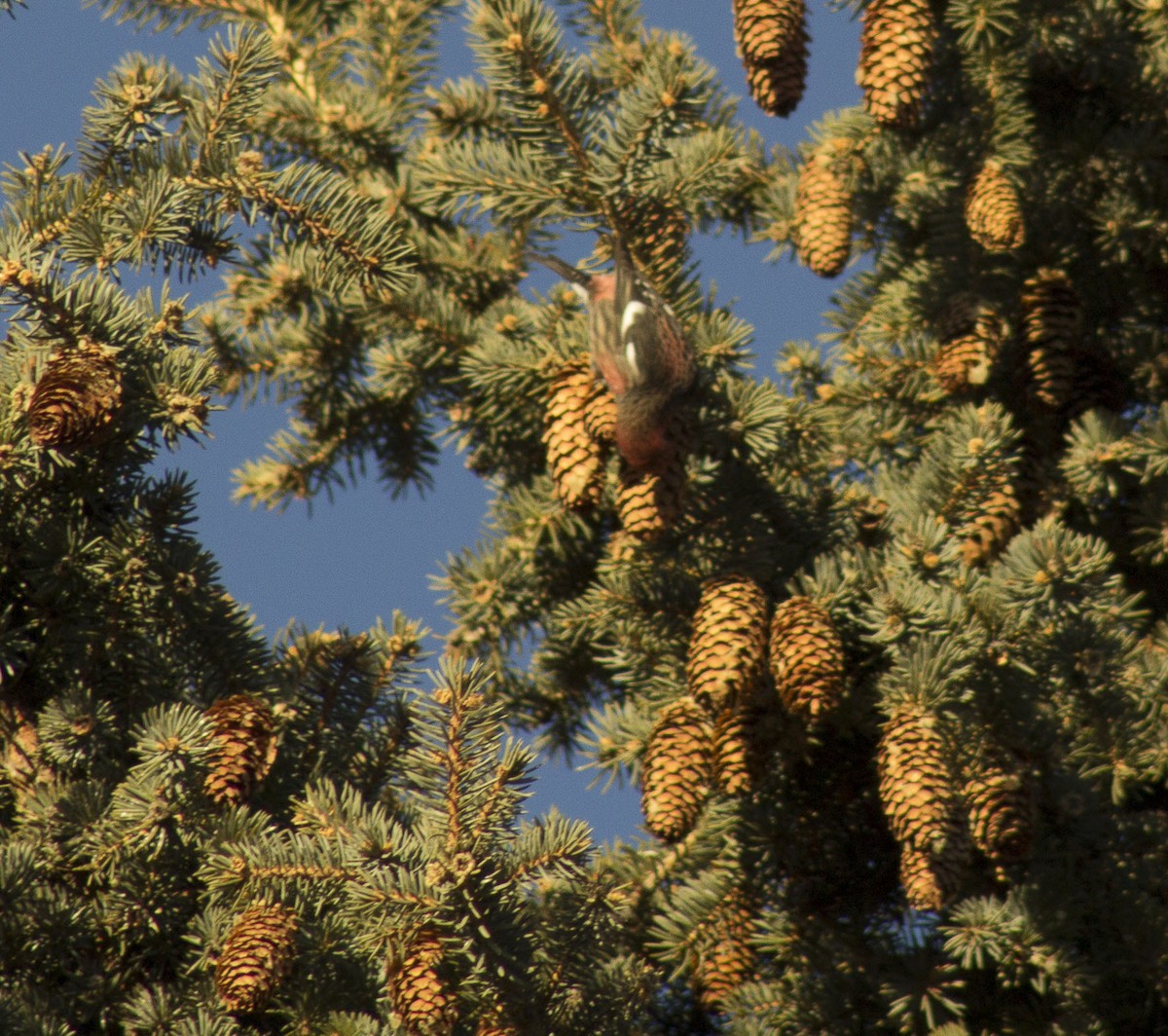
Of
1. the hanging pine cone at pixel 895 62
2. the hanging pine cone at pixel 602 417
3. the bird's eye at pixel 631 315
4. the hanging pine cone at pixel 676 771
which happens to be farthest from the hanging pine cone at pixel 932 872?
the hanging pine cone at pixel 895 62

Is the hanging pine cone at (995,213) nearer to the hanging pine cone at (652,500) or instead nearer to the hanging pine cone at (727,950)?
the hanging pine cone at (652,500)

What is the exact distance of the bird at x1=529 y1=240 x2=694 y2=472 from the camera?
246cm

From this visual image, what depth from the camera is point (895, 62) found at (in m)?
2.67

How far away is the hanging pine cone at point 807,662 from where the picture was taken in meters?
2.25

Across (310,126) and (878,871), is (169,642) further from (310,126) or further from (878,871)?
(310,126)

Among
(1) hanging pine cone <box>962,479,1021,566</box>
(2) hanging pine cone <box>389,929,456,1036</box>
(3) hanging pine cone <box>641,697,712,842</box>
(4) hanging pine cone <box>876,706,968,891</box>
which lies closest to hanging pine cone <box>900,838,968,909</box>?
(4) hanging pine cone <box>876,706,968,891</box>

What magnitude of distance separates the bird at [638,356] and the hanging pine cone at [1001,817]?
769mm

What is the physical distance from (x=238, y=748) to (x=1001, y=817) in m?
1.15

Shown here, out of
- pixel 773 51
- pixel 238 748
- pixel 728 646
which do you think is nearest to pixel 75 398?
pixel 238 748

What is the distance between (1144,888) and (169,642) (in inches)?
62.4

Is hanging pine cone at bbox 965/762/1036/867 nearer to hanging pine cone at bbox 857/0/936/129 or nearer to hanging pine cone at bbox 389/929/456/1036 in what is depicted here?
hanging pine cone at bbox 389/929/456/1036

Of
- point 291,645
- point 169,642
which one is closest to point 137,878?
point 169,642

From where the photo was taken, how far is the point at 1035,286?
2.96 meters

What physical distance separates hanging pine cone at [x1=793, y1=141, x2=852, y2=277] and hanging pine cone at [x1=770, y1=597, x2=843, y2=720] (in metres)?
0.94
